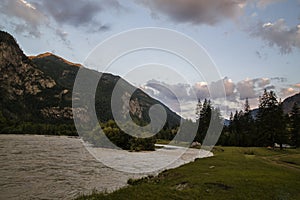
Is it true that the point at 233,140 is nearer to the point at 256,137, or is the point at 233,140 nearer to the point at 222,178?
the point at 256,137

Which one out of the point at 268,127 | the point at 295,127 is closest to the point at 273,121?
the point at 268,127

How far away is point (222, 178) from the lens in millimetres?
23781

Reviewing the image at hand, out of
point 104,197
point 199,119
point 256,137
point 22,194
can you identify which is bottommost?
point 22,194

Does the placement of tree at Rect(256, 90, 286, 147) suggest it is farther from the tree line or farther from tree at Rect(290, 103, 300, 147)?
tree at Rect(290, 103, 300, 147)

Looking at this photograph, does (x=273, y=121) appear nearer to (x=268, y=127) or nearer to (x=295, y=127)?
(x=268, y=127)

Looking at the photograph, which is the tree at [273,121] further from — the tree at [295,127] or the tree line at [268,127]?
the tree at [295,127]

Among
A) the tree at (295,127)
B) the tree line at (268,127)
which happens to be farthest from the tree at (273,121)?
A: the tree at (295,127)

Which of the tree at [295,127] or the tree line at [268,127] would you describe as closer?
the tree line at [268,127]

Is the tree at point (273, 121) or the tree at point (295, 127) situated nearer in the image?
the tree at point (273, 121)

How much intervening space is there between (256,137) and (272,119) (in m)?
18.3

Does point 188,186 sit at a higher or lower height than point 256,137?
lower

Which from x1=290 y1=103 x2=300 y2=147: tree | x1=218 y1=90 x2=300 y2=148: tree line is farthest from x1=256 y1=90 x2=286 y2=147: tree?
x1=290 y1=103 x2=300 y2=147: tree

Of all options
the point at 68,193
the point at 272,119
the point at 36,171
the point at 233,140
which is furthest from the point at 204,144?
the point at 68,193

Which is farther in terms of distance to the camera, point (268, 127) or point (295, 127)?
point (295, 127)
